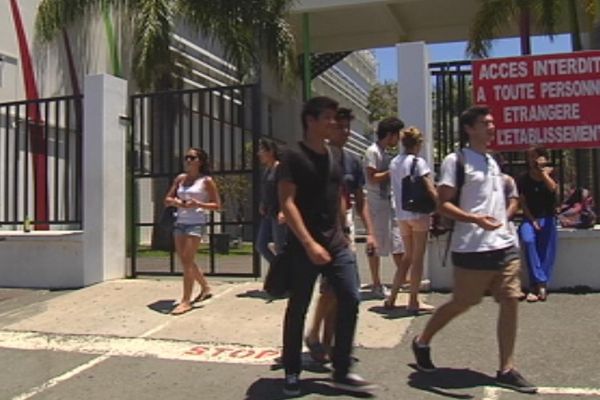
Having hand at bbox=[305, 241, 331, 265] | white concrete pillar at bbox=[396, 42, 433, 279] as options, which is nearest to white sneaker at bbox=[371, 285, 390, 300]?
white concrete pillar at bbox=[396, 42, 433, 279]

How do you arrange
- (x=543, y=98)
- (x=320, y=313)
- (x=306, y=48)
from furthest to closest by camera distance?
1. (x=306, y=48)
2. (x=543, y=98)
3. (x=320, y=313)

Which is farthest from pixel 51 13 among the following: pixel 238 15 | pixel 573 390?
pixel 573 390

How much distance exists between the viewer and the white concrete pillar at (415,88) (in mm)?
7867

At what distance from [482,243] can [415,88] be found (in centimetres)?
348

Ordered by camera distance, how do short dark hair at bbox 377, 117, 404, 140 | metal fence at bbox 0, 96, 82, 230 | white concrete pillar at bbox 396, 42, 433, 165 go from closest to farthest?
short dark hair at bbox 377, 117, 404, 140 < white concrete pillar at bbox 396, 42, 433, 165 < metal fence at bbox 0, 96, 82, 230

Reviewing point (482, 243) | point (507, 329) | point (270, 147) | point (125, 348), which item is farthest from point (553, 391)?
point (270, 147)

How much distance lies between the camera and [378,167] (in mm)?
7176

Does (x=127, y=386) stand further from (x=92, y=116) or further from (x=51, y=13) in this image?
(x=51, y=13)

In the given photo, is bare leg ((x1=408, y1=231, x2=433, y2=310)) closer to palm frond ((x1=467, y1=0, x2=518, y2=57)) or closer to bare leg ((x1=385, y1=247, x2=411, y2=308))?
bare leg ((x1=385, y1=247, x2=411, y2=308))

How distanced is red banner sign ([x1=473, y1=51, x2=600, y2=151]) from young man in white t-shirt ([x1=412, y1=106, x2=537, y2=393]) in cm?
316

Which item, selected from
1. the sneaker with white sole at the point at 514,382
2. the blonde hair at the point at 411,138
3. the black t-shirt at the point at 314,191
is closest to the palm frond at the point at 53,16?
the blonde hair at the point at 411,138

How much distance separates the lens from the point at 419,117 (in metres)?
7.88

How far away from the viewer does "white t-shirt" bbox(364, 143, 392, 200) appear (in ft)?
23.4

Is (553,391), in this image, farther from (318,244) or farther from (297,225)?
(297,225)
